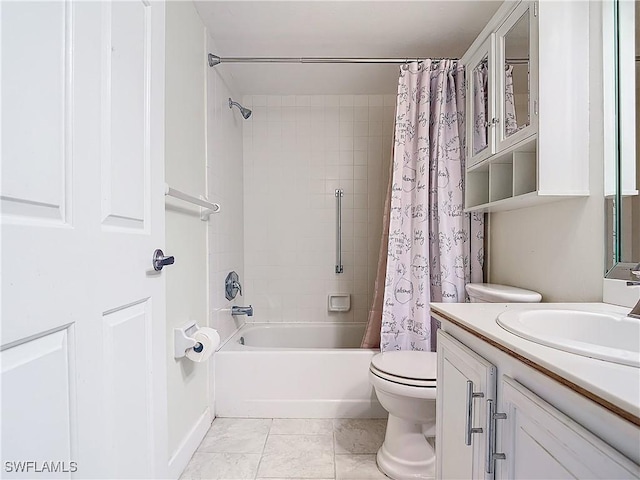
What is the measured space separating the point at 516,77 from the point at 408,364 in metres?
1.33

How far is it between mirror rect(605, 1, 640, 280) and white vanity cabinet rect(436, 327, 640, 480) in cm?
64

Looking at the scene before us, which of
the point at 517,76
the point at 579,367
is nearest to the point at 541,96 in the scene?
the point at 517,76

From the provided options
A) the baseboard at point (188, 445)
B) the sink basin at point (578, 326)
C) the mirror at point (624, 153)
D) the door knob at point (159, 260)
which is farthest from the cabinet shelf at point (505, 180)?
the baseboard at point (188, 445)

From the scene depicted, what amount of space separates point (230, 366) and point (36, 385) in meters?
1.62

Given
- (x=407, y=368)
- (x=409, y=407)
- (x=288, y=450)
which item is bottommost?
(x=288, y=450)

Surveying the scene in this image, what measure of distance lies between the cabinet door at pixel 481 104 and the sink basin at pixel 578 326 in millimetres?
880

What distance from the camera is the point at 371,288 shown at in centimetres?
293

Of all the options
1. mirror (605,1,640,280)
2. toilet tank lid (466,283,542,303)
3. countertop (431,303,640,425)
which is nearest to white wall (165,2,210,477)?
countertop (431,303,640,425)

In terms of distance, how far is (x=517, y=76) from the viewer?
147 centimetres

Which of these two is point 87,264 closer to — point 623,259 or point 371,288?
point 623,259

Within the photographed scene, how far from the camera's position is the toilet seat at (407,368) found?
1489 millimetres

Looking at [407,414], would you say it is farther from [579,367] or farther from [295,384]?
[579,367]

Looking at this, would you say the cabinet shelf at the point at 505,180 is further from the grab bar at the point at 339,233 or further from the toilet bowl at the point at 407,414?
the grab bar at the point at 339,233

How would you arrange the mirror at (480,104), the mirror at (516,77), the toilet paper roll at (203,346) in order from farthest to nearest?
the mirror at (480,104), the toilet paper roll at (203,346), the mirror at (516,77)
